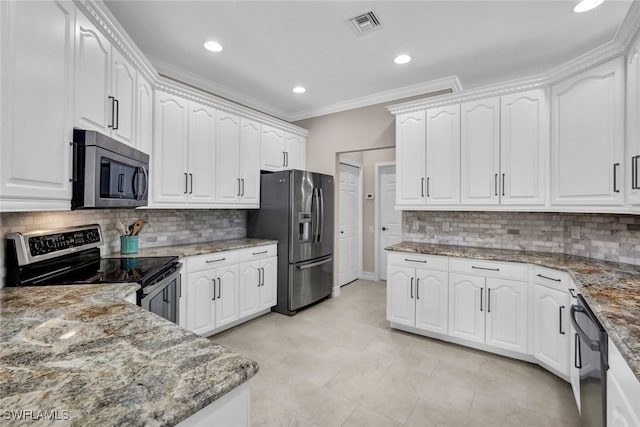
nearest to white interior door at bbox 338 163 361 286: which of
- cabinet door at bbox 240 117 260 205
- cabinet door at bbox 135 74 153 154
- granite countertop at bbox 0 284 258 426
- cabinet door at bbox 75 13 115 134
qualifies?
cabinet door at bbox 240 117 260 205

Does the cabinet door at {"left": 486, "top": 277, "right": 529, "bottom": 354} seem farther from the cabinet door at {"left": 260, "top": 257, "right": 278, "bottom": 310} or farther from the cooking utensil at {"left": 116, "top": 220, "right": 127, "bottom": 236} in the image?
the cooking utensil at {"left": 116, "top": 220, "right": 127, "bottom": 236}

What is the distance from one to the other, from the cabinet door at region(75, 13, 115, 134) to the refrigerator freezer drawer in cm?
240

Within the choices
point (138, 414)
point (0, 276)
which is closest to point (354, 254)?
point (0, 276)

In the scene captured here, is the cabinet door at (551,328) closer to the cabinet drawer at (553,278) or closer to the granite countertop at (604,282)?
the cabinet drawer at (553,278)

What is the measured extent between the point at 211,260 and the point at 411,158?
2.36 m

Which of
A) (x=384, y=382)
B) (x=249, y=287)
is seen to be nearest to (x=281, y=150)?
(x=249, y=287)

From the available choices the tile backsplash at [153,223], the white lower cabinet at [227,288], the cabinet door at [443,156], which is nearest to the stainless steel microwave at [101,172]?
the tile backsplash at [153,223]

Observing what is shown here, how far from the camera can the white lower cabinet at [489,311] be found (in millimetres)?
2537

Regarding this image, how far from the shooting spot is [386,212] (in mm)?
5391

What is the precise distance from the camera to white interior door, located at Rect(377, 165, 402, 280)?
5.31 m

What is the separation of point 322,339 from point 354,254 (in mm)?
2561

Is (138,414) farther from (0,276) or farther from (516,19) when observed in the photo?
(516,19)

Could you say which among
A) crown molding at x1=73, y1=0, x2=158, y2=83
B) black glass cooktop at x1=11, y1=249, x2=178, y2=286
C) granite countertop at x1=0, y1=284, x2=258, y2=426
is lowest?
granite countertop at x1=0, y1=284, x2=258, y2=426

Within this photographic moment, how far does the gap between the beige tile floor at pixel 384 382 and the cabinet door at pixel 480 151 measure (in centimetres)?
149
